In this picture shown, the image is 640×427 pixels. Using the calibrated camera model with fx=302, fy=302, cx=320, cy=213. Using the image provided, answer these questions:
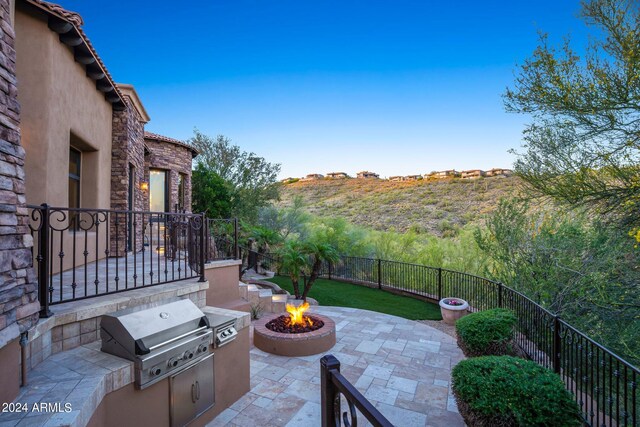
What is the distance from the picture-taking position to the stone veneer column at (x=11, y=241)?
1.95 metres

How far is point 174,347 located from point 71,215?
4495 mm

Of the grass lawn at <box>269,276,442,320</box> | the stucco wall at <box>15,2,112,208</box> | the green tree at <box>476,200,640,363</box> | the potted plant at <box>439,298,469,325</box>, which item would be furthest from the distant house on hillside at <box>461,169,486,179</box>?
the stucco wall at <box>15,2,112,208</box>

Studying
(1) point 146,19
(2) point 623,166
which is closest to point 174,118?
(1) point 146,19

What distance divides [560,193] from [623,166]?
942mm

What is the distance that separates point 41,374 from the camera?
2268 millimetres

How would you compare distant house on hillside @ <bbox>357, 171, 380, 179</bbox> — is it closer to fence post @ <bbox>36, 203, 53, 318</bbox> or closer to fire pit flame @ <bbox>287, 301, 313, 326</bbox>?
fire pit flame @ <bbox>287, 301, 313, 326</bbox>

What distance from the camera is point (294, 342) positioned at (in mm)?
4941

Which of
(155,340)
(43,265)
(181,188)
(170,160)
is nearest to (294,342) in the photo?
(155,340)

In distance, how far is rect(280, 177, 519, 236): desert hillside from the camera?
2162cm

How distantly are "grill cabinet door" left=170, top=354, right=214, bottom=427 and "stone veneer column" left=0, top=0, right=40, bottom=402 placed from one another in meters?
1.21

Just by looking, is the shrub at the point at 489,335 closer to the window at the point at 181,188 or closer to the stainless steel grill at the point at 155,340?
the stainless steel grill at the point at 155,340

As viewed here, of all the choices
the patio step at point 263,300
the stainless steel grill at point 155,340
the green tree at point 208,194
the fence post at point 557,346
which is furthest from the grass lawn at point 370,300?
the stainless steel grill at point 155,340

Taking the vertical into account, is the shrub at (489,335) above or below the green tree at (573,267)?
below

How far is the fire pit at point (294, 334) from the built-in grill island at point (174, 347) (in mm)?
1736
